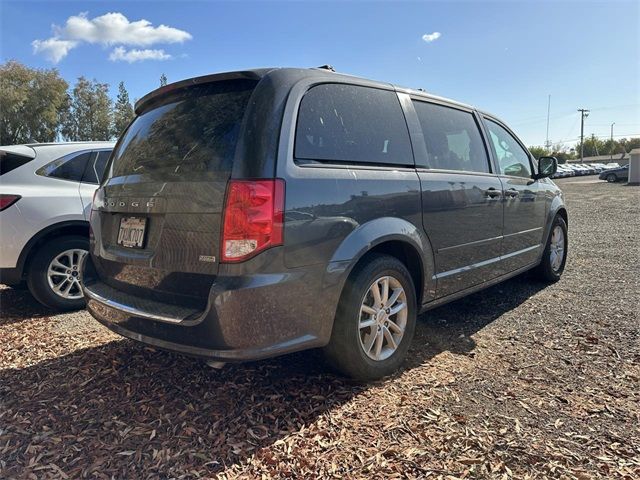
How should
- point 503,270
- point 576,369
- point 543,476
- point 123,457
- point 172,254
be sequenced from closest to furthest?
point 543,476, point 123,457, point 172,254, point 576,369, point 503,270

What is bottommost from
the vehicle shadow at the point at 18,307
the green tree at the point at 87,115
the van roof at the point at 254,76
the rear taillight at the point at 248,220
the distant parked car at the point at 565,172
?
the vehicle shadow at the point at 18,307

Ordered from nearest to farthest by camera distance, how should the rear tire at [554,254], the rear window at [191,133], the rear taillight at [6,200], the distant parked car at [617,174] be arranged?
the rear window at [191,133] → the rear taillight at [6,200] → the rear tire at [554,254] → the distant parked car at [617,174]

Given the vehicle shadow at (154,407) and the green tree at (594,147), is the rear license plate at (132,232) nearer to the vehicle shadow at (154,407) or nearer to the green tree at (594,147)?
the vehicle shadow at (154,407)

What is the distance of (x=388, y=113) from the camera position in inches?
128

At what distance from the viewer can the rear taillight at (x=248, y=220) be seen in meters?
2.32

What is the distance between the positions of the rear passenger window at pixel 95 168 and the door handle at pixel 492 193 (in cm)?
386

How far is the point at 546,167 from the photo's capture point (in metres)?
5.16

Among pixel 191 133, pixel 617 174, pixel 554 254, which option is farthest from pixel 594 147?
pixel 191 133

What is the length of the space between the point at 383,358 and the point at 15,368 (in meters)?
2.69

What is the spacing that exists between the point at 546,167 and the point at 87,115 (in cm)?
4835

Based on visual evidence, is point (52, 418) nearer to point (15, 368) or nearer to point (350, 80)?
point (15, 368)

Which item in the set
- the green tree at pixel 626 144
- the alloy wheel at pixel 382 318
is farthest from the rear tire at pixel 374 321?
the green tree at pixel 626 144

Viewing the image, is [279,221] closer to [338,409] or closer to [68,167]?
[338,409]

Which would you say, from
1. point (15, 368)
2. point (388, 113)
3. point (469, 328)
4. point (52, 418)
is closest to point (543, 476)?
point (469, 328)
